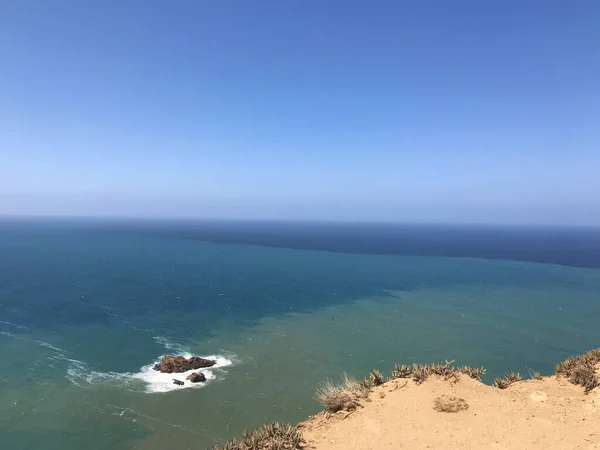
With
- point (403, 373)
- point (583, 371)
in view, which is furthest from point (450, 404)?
point (583, 371)

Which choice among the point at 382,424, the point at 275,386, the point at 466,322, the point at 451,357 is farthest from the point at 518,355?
the point at 382,424

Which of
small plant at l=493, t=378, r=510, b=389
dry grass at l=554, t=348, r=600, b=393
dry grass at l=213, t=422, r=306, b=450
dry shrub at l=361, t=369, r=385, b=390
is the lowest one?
dry grass at l=213, t=422, r=306, b=450

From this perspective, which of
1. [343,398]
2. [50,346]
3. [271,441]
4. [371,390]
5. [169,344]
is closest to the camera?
[271,441]

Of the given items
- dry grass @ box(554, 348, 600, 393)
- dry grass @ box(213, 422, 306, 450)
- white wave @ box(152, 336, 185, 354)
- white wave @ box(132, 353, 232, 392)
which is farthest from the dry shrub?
white wave @ box(152, 336, 185, 354)

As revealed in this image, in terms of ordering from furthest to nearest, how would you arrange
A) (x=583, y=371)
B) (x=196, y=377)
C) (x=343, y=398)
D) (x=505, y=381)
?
1. (x=196, y=377)
2. (x=505, y=381)
3. (x=583, y=371)
4. (x=343, y=398)

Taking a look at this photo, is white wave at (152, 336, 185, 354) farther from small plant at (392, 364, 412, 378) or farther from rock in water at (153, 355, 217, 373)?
small plant at (392, 364, 412, 378)

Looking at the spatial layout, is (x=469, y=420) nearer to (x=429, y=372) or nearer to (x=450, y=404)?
(x=450, y=404)

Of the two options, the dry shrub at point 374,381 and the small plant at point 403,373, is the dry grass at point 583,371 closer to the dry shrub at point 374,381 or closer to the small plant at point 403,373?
the small plant at point 403,373

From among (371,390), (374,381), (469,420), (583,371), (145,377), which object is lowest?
(145,377)
